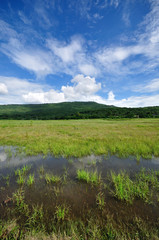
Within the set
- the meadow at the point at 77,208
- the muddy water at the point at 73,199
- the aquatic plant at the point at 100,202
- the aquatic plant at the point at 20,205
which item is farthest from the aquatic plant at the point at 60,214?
the aquatic plant at the point at 100,202

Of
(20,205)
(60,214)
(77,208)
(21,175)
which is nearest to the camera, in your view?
(60,214)

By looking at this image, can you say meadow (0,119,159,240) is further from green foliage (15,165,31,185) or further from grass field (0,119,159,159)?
grass field (0,119,159,159)

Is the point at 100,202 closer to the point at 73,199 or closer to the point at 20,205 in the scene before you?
the point at 73,199

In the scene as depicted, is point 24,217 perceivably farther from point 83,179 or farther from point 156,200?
point 156,200

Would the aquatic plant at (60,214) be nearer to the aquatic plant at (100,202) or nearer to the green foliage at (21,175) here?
the aquatic plant at (100,202)

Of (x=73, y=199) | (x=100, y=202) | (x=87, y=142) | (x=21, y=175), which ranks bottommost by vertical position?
(x=87, y=142)

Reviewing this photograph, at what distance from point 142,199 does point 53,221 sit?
3.40 m

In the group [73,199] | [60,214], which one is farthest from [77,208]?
[60,214]

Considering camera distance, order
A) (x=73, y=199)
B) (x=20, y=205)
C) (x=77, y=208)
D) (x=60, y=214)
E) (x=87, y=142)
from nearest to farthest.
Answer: (x=60, y=214), (x=77, y=208), (x=20, y=205), (x=73, y=199), (x=87, y=142)

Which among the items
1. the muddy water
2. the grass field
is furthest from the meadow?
the grass field

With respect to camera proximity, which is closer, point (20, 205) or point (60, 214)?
point (60, 214)

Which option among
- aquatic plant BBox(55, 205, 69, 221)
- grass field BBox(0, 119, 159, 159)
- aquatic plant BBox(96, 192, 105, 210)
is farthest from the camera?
grass field BBox(0, 119, 159, 159)

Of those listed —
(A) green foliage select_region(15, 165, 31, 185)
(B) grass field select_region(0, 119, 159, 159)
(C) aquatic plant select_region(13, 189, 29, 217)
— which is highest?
(C) aquatic plant select_region(13, 189, 29, 217)

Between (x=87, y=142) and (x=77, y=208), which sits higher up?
(x=77, y=208)
